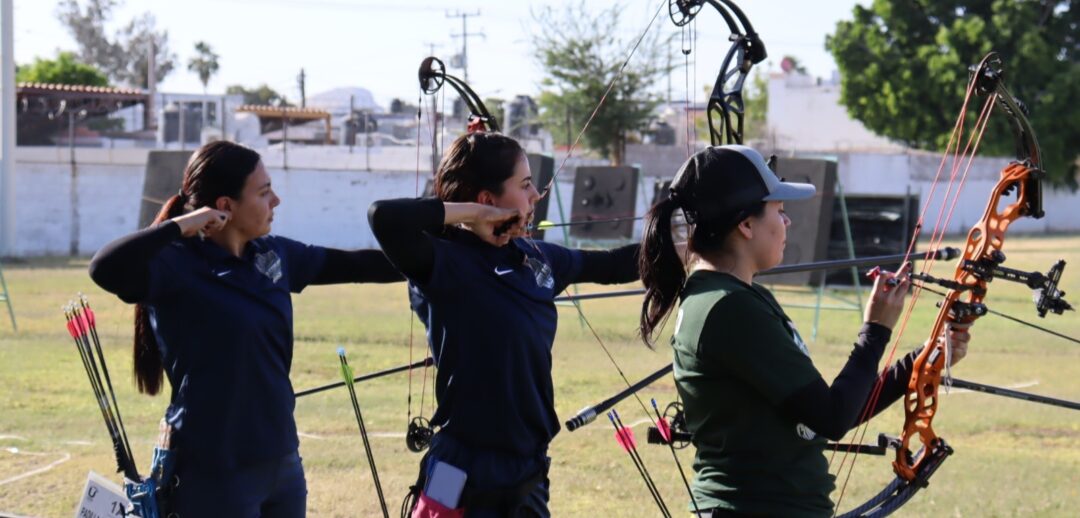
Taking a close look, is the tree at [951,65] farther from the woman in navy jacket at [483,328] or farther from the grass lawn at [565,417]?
the woman in navy jacket at [483,328]

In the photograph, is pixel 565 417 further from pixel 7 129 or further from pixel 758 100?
pixel 758 100

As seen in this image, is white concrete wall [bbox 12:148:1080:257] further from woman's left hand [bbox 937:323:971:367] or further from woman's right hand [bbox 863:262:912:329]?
woman's right hand [bbox 863:262:912:329]

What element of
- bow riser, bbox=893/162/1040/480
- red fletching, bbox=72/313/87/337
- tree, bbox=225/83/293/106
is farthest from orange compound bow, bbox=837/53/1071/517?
tree, bbox=225/83/293/106

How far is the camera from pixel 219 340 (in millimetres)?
3238

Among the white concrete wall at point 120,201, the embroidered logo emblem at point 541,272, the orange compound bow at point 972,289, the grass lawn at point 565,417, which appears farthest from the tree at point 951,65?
the embroidered logo emblem at point 541,272

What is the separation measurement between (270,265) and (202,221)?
24 cm

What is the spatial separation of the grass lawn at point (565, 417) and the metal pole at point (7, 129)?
9927 millimetres

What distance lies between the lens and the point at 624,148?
38.2m

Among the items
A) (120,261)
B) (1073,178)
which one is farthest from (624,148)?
(120,261)

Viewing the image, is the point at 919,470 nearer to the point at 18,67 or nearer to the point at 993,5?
the point at 993,5

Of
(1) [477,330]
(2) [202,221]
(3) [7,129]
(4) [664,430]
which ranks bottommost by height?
(4) [664,430]

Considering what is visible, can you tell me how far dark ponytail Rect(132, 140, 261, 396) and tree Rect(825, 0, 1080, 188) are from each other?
37853 millimetres

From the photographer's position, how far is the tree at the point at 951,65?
39.2m

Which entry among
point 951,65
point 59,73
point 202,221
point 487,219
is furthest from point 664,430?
point 59,73
